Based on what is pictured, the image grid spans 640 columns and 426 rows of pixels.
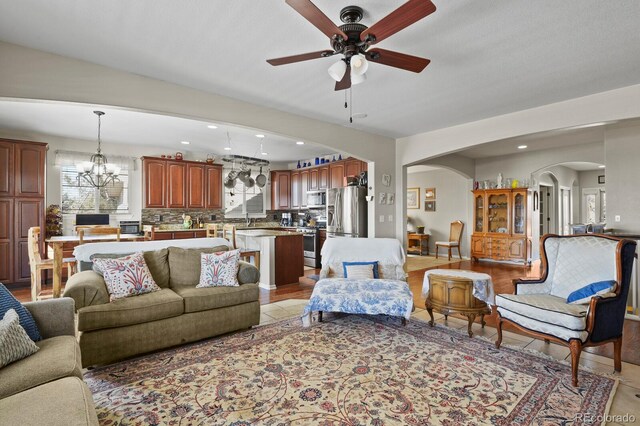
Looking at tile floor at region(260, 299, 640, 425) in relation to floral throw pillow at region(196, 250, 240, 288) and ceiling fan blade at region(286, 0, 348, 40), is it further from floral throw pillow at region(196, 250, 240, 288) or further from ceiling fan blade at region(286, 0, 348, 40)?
ceiling fan blade at region(286, 0, 348, 40)

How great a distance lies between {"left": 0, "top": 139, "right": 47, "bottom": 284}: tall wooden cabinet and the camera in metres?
5.07

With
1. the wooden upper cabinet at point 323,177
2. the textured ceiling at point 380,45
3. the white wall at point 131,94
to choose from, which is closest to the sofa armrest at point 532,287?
the textured ceiling at point 380,45

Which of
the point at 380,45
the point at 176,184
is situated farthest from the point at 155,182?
the point at 380,45

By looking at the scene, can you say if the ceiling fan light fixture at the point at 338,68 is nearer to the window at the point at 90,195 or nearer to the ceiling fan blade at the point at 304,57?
the ceiling fan blade at the point at 304,57

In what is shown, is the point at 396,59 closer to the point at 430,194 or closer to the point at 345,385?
the point at 345,385

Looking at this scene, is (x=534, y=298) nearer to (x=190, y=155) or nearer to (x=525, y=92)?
(x=525, y=92)

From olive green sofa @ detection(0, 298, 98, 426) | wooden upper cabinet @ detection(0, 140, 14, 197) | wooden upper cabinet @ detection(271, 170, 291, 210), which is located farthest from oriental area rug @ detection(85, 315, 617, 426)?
wooden upper cabinet @ detection(271, 170, 291, 210)

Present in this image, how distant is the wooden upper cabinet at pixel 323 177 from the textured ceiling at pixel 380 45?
3536 millimetres

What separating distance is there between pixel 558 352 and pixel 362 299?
5.80 ft

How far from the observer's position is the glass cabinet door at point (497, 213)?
748cm

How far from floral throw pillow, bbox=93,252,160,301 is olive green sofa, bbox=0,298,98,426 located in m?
0.75

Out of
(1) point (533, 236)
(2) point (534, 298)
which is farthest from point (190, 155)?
(1) point (533, 236)

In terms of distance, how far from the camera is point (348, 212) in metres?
6.14

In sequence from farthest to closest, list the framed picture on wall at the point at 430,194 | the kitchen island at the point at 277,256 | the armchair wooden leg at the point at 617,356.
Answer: the framed picture on wall at the point at 430,194 → the kitchen island at the point at 277,256 → the armchair wooden leg at the point at 617,356
